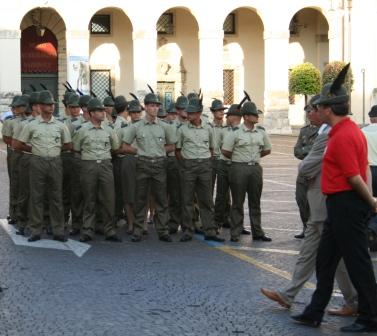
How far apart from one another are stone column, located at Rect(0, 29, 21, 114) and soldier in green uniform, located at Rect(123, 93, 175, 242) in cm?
2853

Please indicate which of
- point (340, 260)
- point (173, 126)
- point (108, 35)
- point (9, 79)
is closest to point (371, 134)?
point (173, 126)

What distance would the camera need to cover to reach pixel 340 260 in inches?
304

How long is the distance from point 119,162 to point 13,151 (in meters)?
1.76

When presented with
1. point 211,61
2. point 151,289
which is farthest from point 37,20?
point 151,289

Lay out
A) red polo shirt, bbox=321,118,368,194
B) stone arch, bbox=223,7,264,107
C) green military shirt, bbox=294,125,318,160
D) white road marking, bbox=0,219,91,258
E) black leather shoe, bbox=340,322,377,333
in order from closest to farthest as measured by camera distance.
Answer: red polo shirt, bbox=321,118,368,194, black leather shoe, bbox=340,322,377,333, white road marking, bbox=0,219,91,258, green military shirt, bbox=294,125,318,160, stone arch, bbox=223,7,264,107

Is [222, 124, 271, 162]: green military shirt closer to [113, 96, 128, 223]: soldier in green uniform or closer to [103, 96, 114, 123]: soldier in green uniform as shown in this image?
[113, 96, 128, 223]: soldier in green uniform

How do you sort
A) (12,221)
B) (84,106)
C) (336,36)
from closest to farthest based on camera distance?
(84,106) < (12,221) < (336,36)

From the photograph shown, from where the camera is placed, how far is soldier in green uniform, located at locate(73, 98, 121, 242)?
12.4 meters

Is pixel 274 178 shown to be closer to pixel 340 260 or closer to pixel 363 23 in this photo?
pixel 340 260

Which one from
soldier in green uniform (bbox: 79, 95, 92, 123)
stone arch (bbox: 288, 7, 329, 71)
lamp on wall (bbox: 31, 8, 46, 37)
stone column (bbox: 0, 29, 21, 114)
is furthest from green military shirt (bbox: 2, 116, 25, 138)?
stone arch (bbox: 288, 7, 329, 71)

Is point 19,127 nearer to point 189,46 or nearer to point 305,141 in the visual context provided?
point 305,141

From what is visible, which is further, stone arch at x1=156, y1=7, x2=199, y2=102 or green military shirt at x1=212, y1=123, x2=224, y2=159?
stone arch at x1=156, y1=7, x2=199, y2=102

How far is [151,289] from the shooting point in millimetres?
8969

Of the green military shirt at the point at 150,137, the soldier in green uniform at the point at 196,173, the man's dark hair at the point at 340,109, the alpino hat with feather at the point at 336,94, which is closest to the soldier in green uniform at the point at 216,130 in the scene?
the soldier in green uniform at the point at 196,173
